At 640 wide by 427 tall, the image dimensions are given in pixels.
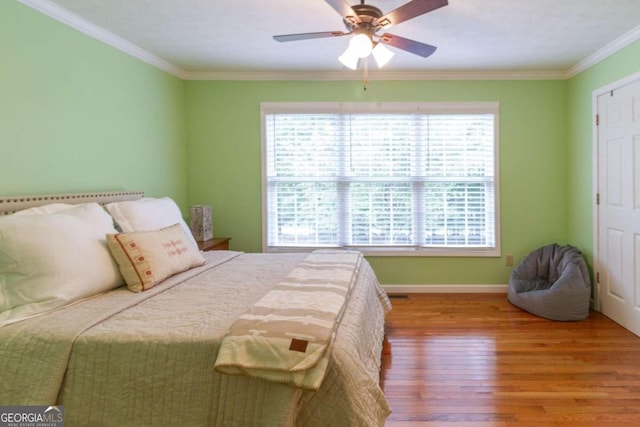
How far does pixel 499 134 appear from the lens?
4086 millimetres

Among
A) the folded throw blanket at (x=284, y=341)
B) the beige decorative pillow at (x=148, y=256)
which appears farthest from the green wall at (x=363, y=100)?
the folded throw blanket at (x=284, y=341)

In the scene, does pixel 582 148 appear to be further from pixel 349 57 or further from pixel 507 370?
pixel 349 57

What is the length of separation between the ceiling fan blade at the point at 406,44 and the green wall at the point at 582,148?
1.99 m

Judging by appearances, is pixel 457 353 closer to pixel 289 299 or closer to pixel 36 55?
pixel 289 299

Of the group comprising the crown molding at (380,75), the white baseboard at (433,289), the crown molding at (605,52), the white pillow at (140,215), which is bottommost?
the white baseboard at (433,289)

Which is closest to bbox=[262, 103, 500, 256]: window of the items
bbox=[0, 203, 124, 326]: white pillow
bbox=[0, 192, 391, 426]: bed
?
bbox=[0, 203, 124, 326]: white pillow

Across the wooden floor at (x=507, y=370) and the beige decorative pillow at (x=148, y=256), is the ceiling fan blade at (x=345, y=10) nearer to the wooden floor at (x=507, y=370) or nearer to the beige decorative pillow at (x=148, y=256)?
the beige decorative pillow at (x=148, y=256)

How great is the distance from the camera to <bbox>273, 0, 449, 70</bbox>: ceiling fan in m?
1.94

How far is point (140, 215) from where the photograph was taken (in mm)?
2564

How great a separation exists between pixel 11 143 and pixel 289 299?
1909 millimetres

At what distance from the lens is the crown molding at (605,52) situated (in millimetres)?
2969

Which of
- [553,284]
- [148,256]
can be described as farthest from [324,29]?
[553,284]

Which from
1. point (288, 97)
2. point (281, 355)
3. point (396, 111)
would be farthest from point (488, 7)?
point (281, 355)

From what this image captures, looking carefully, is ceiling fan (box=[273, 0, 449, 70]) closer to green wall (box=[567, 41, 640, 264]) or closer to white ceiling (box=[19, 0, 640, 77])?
white ceiling (box=[19, 0, 640, 77])
